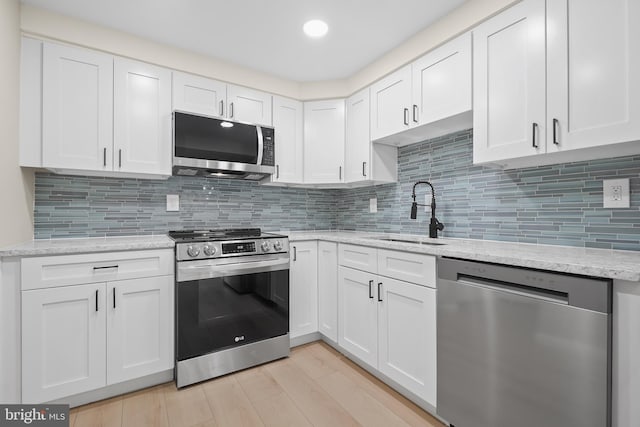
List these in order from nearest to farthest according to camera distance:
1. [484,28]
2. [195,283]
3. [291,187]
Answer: [484,28] → [195,283] → [291,187]

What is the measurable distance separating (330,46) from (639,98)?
1818mm

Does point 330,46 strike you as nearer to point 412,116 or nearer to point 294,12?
point 294,12

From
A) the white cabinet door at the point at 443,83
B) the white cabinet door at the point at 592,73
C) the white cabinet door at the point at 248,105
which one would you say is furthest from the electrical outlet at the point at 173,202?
the white cabinet door at the point at 592,73

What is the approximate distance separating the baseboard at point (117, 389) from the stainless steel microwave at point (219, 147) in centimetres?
144

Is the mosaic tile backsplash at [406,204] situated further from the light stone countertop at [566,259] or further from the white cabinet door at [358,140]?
the white cabinet door at [358,140]

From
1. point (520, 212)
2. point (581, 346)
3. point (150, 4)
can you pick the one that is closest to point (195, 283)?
point (150, 4)

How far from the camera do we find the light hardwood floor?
162cm

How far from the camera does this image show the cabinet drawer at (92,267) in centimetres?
162

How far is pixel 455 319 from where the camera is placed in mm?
1500

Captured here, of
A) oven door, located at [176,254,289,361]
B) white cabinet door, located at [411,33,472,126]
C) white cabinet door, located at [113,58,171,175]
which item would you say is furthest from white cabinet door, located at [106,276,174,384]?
white cabinet door, located at [411,33,472,126]

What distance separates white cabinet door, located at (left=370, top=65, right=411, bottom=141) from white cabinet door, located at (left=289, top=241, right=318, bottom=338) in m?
1.11

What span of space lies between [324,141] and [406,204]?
971 millimetres

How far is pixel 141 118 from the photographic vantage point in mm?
2186

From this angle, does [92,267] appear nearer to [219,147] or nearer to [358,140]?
[219,147]
